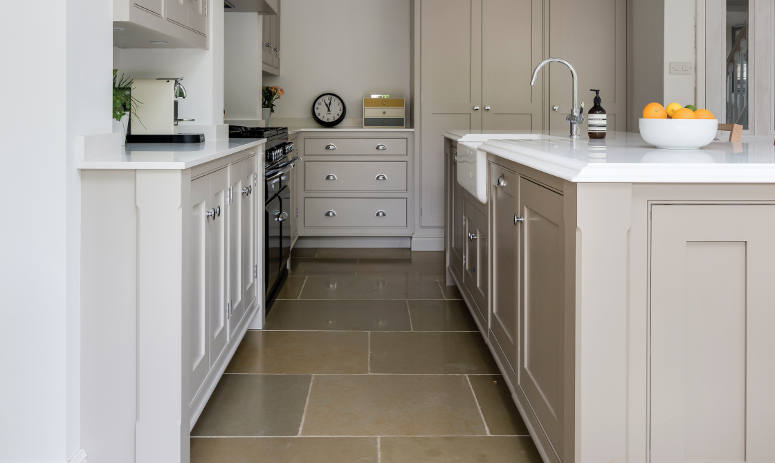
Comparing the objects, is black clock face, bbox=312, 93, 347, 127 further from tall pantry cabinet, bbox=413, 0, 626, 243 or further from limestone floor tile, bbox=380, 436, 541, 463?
limestone floor tile, bbox=380, 436, 541, 463

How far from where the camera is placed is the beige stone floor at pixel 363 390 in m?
2.32

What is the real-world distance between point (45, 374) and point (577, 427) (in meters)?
1.22

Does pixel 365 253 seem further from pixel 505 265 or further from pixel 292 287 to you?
pixel 505 265

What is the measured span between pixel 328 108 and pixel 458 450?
14.9 ft

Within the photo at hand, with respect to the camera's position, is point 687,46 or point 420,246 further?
point 420,246

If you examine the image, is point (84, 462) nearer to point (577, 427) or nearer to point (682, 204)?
point (577, 427)

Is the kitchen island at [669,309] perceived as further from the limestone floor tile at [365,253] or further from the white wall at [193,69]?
the limestone floor tile at [365,253]

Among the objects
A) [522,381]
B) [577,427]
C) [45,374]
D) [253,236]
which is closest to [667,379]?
[577,427]

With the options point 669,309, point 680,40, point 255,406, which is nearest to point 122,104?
point 255,406

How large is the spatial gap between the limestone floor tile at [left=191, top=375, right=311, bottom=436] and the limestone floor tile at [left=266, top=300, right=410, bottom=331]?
79 cm

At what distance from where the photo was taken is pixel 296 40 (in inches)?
258

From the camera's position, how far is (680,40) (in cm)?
525

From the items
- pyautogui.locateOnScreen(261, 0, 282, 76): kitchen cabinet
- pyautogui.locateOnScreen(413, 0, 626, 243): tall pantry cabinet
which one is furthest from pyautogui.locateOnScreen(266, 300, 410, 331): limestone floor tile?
pyautogui.locateOnScreen(261, 0, 282, 76): kitchen cabinet

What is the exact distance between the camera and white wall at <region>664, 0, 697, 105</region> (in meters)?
5.23
